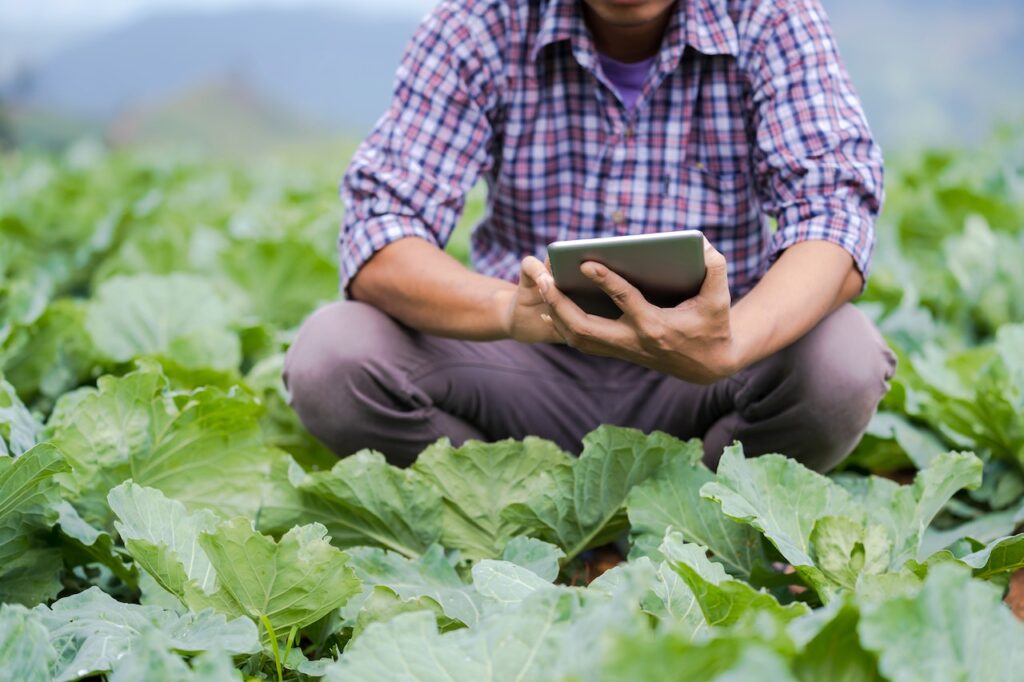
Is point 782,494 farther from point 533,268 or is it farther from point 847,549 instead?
point 533,268

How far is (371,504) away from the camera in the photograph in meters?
1.86

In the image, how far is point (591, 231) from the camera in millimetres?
2221

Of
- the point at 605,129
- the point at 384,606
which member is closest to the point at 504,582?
the point at 384,606

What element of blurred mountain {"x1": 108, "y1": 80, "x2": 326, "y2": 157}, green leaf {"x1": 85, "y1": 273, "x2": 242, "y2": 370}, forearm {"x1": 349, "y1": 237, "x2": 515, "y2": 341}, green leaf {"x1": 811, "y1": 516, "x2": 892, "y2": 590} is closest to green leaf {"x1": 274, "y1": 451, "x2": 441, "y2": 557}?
forearm {"x1": 349, "y1": 237, "x2": 515, "y2": 341}

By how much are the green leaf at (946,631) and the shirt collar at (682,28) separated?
1214 mm

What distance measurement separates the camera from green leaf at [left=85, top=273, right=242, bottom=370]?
2.58m

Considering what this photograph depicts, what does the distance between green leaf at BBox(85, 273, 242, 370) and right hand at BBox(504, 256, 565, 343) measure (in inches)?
37.2

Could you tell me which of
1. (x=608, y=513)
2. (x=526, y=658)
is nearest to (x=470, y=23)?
(x=608, y=513)

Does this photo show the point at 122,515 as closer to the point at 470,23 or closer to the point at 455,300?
the point at 455,300

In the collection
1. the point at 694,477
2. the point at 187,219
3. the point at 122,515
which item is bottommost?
the point at 187,219

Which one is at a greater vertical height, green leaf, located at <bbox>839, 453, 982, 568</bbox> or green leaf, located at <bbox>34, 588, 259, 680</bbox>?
green leaf, located at <bbox>34, 588, 259, 680</bbox>

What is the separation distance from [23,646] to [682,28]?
1482 mm

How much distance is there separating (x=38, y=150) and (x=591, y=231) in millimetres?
8863

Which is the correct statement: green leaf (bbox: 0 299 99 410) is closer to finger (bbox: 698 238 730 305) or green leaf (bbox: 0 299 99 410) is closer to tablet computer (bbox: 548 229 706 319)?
tablet computer (bbox: 548 229 706 319)
